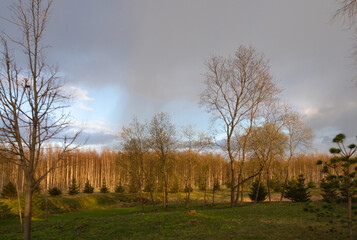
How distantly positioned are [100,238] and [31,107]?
7.51 metres

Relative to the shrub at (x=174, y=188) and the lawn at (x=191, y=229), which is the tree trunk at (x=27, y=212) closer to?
the lawn at (x=191, y=229)

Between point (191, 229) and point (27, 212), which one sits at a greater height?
point (27, 212)

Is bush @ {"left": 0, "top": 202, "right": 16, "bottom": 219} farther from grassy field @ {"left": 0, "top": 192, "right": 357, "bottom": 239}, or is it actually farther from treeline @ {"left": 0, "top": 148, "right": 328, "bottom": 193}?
treeline @ {"left": 0, "top": 148, "right": 328, "bottom": 193}

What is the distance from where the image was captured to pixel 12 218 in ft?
72.0

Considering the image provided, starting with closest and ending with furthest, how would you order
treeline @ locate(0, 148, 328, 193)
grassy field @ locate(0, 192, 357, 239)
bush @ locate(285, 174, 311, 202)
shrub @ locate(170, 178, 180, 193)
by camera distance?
grassy field @ locate(0, 192, 357, 239)
bush @ locate(285, 174, 311, 202)
treeline @ locate(0, 148, 328, 193)
shrub @ locate(170, 178, 180, 193)

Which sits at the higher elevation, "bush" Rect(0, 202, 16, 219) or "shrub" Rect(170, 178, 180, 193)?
"bush" Rect(0, 202, 16, 219)

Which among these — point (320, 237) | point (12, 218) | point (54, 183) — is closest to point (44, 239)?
point (320, 237)

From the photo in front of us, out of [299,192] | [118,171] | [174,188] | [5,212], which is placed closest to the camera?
[5,212]

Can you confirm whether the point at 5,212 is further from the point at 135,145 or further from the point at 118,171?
the point at 118,171

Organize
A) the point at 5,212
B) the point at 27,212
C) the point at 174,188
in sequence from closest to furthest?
1. the point at 27,212
2. the point at 5,212
3. the point at 174,188

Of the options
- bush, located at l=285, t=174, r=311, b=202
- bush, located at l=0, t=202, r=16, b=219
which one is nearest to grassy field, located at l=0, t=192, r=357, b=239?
bush, located at l=0, t=202, r=16, b=219

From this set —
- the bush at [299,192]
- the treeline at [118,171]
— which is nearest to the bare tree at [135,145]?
the treeline at [118,171]

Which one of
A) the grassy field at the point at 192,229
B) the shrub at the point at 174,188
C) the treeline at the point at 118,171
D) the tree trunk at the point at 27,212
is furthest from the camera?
the shrub at the point at 174,188

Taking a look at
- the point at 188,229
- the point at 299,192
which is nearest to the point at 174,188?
the point at 299,192
